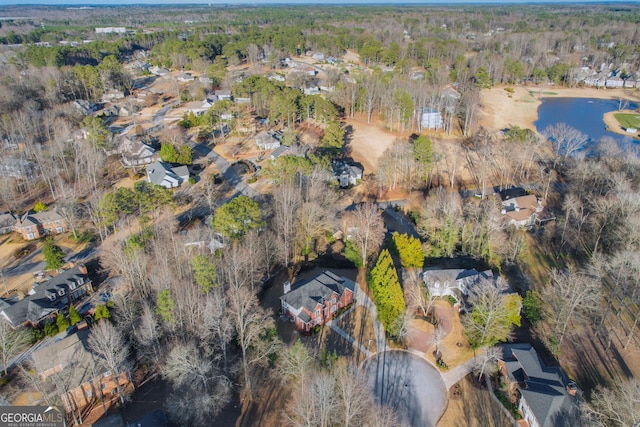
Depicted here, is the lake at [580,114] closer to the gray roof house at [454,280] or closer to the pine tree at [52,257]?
the gray roof house at [454,280]

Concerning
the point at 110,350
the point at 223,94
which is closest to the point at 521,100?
the point at 223,94

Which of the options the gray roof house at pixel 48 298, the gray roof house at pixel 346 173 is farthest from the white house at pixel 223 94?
the gray roof house at pixel 48 298

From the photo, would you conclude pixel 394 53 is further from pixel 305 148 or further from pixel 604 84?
pixel 305 148

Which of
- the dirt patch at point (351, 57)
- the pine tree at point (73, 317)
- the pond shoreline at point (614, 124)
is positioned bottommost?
the pine tree at point (73, 317)

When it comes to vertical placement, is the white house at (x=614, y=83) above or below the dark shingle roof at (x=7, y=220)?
above

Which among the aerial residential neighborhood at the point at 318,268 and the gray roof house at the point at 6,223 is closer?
the aerial residential neighborhood at the point at 318,268

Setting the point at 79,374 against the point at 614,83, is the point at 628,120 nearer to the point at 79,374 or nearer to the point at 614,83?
the point at 614,83
